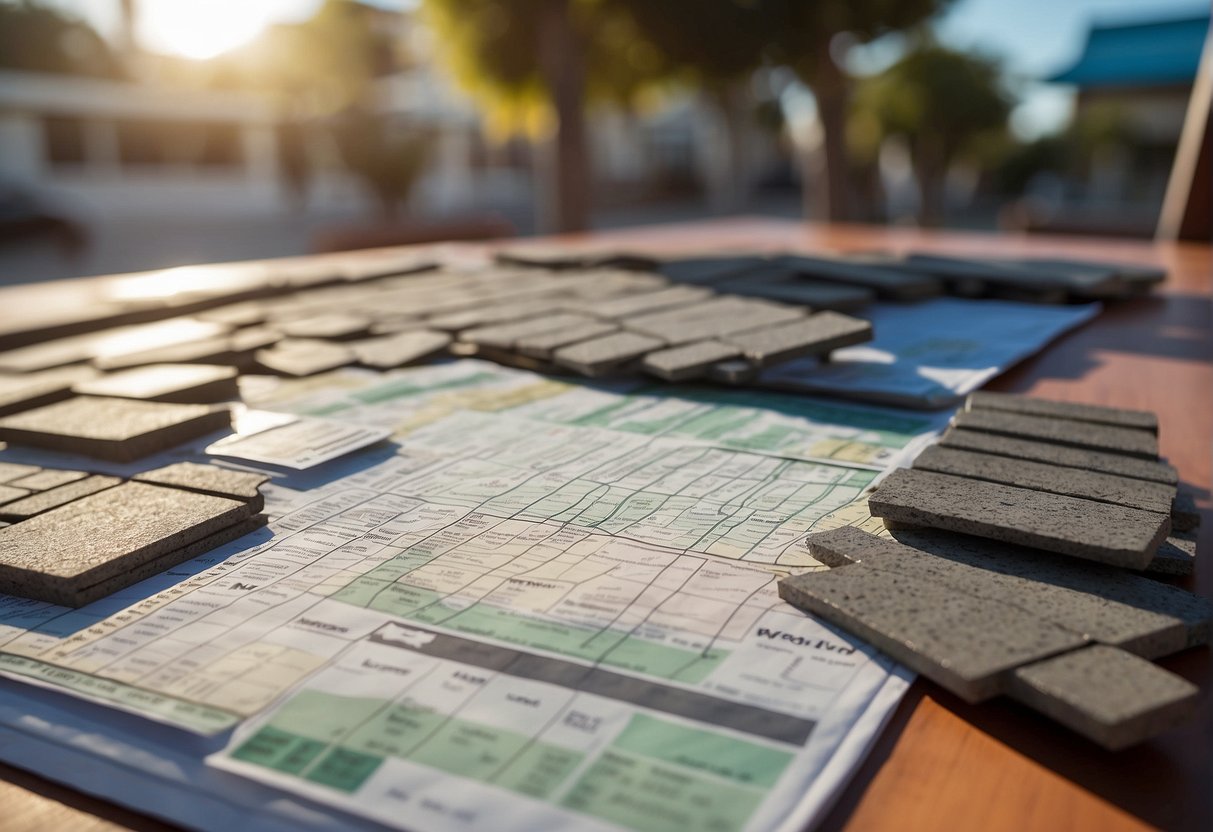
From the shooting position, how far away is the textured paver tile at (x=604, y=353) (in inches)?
89.5

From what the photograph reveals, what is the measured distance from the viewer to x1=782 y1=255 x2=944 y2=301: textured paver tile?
10.4 feet

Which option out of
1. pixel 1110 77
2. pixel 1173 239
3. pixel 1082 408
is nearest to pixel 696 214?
pixel 1110 77

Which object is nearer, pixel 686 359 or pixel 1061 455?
pixel 1061 455

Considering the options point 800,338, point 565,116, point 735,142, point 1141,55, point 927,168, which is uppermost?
point 1141,55

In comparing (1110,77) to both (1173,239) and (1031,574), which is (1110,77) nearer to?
(1173,239)

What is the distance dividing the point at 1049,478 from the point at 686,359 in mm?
928

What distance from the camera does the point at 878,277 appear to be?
3.21 meters

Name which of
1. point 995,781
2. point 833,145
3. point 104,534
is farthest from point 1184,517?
point 833,145

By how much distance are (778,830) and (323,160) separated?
28.4 m

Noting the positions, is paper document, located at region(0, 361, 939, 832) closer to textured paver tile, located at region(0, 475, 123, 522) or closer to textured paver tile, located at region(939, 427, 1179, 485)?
textured paver tile, located at region(939, 427, 1179, 485)

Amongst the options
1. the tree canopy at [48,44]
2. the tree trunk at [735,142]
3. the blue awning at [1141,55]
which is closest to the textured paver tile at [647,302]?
the blue awning at [1141,55]

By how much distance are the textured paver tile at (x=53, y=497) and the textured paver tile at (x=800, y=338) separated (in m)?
1.33

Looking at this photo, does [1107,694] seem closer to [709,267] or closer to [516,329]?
[516,329]

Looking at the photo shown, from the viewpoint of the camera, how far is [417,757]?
905 mm
